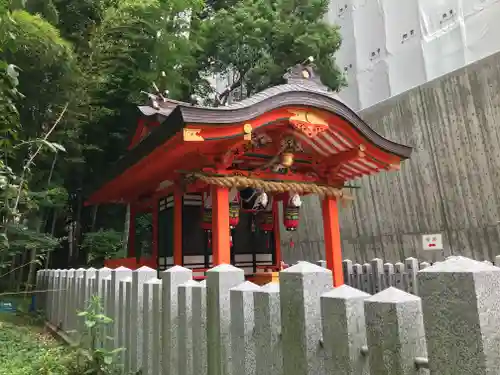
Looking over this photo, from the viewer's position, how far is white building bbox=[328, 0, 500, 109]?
457 inches

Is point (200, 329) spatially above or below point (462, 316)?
below

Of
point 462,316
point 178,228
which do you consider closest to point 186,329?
point 462,316

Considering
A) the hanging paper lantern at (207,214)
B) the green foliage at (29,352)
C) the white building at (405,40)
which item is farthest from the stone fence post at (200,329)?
the white building at (405,40)

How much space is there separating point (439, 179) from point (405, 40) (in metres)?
6.30

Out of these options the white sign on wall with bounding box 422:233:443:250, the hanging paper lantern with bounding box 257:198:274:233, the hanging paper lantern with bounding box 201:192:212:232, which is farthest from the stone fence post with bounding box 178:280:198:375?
the white sign on wall with bounding box 422:233:443:250

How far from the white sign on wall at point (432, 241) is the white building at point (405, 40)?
18.7ft

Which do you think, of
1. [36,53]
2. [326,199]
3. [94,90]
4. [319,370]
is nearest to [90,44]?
[94,90]

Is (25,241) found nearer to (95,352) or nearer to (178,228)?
(178,228)

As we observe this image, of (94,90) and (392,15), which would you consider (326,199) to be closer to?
(94,90)

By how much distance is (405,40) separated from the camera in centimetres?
1351

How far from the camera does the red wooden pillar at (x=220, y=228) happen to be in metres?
5.78

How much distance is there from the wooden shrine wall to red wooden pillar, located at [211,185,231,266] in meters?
5.97

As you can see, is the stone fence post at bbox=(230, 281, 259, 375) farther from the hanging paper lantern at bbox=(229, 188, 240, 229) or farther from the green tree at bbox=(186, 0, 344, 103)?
the green tree at bbox=(186, 0, 344, 103)

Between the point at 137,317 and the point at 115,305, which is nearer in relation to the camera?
the point at 137,317
